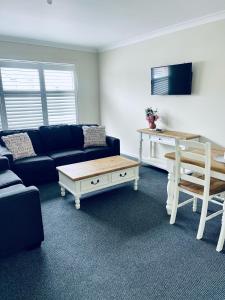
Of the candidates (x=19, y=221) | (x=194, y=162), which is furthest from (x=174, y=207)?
(x=19, y=221)

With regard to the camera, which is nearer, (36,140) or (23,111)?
(36,140)

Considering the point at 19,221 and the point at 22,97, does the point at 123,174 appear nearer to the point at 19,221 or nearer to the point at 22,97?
the point at 19,221

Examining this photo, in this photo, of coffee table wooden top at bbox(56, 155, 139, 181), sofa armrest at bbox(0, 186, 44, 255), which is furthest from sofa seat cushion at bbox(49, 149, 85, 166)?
sofa armrest at bbox(0, 186, 44, 255)

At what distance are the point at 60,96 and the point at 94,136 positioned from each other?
5.35ft

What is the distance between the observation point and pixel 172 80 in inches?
158

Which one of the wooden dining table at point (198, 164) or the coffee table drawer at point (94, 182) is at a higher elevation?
the wooden dining table at point (198, 164)

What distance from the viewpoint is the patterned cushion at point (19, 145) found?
3725 millimetres

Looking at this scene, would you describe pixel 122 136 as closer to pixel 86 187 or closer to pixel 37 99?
pixel 37 99

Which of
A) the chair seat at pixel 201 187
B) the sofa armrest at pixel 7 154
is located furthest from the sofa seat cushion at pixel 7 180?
the chair seat at pixel 201 187

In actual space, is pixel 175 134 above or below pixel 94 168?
above

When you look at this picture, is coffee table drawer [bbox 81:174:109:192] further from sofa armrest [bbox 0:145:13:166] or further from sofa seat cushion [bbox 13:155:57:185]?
sofa armrest [bbox 0:145:13:166]

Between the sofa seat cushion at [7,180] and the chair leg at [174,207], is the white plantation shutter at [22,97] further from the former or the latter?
the chair leg at [174,207]

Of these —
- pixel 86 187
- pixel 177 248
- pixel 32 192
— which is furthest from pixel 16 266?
pixel 177 248

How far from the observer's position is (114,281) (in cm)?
182
